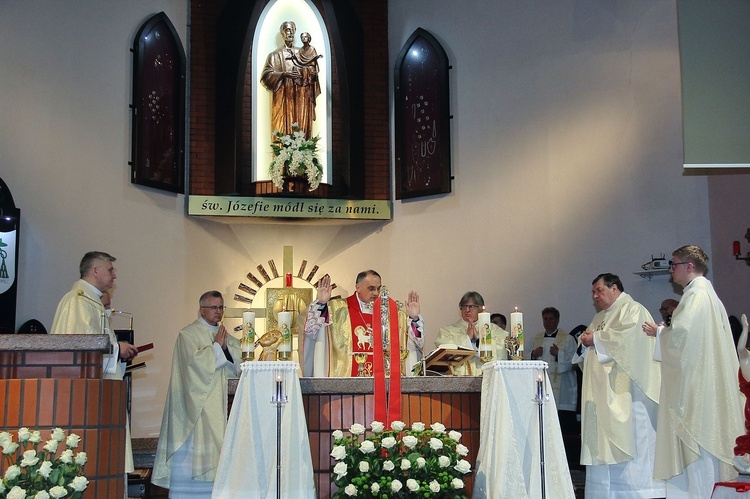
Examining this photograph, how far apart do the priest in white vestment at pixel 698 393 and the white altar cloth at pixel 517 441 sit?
5.06 ft

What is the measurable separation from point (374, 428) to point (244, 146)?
6117mm

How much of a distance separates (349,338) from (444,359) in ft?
3.76

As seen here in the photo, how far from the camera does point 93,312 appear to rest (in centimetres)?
704

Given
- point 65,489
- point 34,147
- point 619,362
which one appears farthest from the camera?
point 34,147

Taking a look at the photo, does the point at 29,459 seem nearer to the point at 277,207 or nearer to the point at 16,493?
the point at 16,493

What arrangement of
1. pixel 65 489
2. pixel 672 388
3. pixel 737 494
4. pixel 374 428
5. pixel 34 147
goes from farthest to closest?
pixel 34 147
pixel 672 388
pixel 374 428
pixel 737 494
pixel 65 489

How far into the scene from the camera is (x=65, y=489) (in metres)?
4.37

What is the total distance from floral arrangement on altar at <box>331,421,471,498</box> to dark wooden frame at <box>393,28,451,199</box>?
589 cm

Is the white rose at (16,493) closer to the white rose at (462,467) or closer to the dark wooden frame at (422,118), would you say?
the white rose at (462,467)

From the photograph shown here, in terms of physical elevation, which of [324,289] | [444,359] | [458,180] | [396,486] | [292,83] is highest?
[292,83]

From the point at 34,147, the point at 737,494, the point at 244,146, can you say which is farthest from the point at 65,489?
the point at 244,146

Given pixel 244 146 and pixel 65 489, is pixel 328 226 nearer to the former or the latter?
pixel 244 146

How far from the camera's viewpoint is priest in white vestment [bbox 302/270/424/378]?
767 cm

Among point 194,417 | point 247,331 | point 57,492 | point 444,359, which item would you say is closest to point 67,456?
point 57,492
